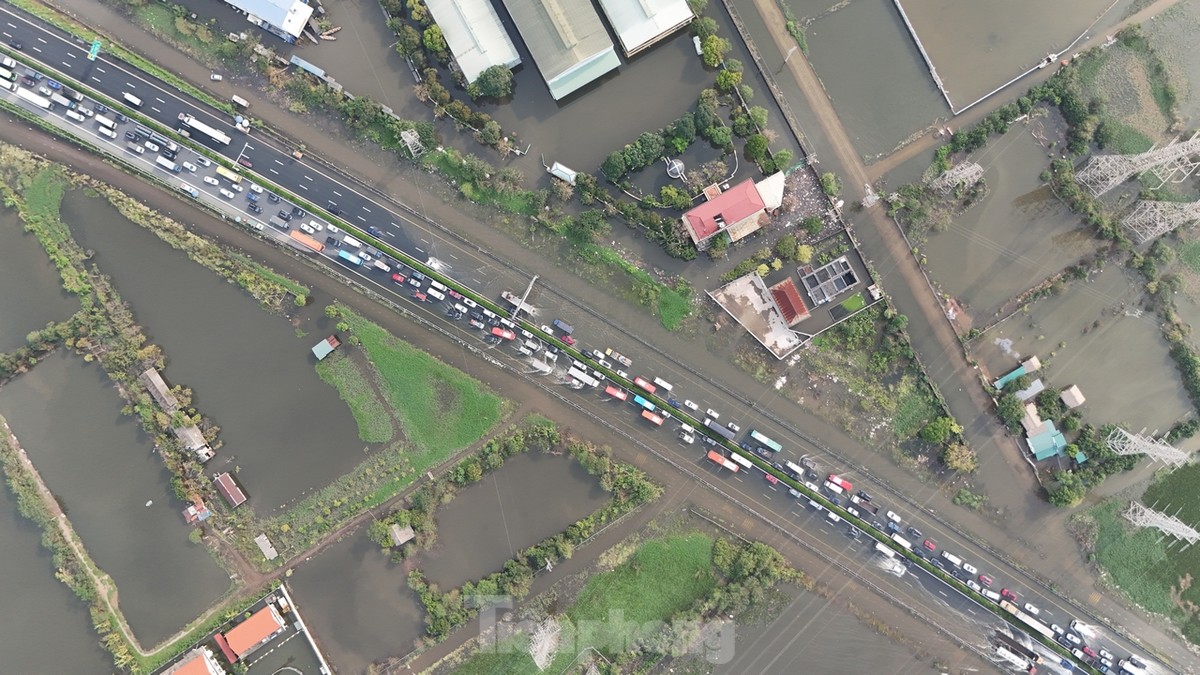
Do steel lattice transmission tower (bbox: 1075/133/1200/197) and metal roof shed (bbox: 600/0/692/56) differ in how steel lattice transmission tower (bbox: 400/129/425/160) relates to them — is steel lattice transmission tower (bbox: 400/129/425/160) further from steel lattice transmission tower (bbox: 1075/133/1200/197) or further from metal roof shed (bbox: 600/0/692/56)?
steel lattice transmission tower (bbox: 1075/133/1200/197)

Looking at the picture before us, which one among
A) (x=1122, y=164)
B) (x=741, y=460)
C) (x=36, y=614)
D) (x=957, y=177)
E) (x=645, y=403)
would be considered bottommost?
(x=741, y=460)

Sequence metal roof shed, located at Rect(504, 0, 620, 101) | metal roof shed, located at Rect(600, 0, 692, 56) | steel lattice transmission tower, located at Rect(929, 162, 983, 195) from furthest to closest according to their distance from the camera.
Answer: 1. metal roof shed, located at Rect(600, 0, 692, 56)
2. steel lattice transmission tower, located at Rect(929, 162, 983, 195)
3. metal roof shed, located at Rect(504, 0, 620, 101)

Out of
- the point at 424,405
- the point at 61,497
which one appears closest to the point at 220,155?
the point at 424,405

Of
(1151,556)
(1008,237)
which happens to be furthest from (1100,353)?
(1151,556)

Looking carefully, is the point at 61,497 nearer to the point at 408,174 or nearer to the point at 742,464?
the point at 408,174

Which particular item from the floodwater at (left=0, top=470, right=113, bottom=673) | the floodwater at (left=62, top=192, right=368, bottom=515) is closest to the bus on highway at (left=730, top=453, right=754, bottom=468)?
the floodwater at (left=62, top=192, right=368, bottom=515)

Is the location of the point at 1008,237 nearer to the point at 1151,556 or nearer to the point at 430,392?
the point at 1151,556
